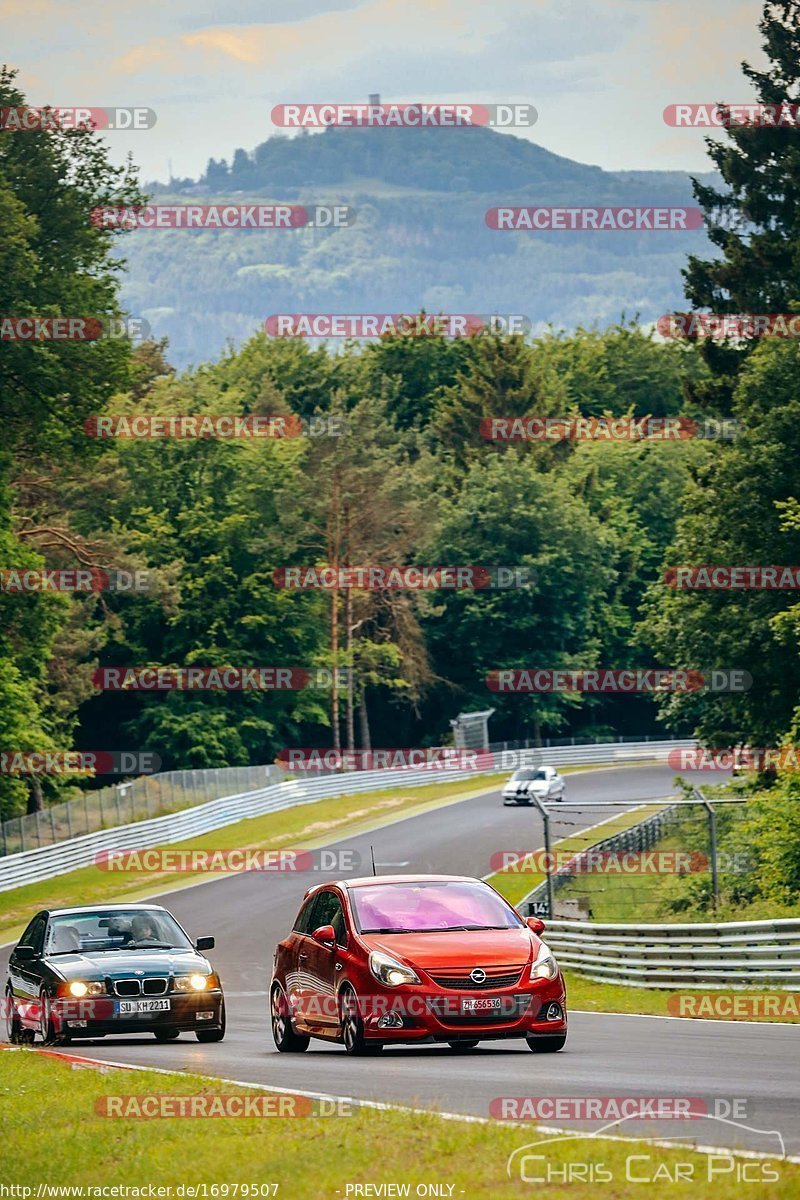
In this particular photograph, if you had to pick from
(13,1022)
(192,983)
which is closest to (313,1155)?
(192,983)

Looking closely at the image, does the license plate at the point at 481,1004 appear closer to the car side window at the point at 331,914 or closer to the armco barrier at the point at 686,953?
the car side window at the point at 331,914

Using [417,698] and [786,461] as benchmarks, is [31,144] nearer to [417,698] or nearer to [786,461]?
[786,461]

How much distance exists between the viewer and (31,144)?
46.1 meters

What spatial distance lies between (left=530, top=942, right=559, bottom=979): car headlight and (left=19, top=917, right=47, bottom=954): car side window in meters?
5.87

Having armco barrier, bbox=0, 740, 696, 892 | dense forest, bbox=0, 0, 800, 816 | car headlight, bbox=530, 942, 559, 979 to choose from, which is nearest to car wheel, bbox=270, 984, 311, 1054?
car headlight, bbox=530, 942, 559, 979

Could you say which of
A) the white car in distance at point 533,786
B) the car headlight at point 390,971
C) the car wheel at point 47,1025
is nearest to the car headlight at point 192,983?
the car wheel at point 47,1025

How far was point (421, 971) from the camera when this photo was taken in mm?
13852

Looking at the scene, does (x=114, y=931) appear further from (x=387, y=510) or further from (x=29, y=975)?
(x=387, y=510)

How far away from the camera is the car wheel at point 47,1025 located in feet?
56.3

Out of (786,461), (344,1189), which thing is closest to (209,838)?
(786,461)

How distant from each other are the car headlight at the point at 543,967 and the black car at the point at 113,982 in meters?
4.09

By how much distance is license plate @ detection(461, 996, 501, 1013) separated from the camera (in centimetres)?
1380

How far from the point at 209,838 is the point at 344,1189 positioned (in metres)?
48.8

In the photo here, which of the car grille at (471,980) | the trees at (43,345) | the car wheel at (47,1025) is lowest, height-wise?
the car wheel at (47,1025)
